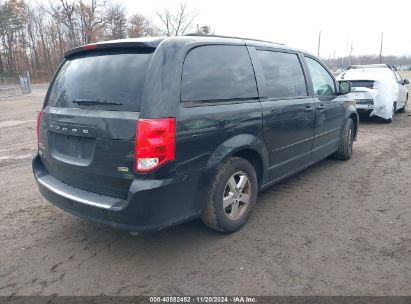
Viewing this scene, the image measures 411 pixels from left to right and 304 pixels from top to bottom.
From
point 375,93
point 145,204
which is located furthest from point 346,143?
point 145,204

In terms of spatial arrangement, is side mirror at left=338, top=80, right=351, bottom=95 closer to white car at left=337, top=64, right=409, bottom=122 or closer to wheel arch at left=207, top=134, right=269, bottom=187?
wheel arch at left=207, top=134, right=269, bottom=187

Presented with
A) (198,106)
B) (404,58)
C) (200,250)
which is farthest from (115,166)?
(404,58)

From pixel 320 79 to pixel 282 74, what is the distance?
1.24 meters

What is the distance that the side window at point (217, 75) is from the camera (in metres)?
2.92

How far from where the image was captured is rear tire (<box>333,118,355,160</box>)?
19.4 feet

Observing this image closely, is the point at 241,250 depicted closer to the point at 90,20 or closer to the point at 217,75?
the point at 217,75

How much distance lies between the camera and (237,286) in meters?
2.65

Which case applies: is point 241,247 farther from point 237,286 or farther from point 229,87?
point 229,87

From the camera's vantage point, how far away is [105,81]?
292 centimetres

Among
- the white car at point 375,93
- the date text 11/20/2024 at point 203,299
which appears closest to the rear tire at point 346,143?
the white car at point 375,93

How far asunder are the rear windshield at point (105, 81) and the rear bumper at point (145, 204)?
0.67 meters

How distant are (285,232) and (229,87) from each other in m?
1.62

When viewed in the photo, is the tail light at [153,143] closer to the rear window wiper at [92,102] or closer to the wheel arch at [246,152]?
the rear window wiper at [92,102]

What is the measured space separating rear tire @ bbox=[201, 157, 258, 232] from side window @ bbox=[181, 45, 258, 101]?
0.68m
